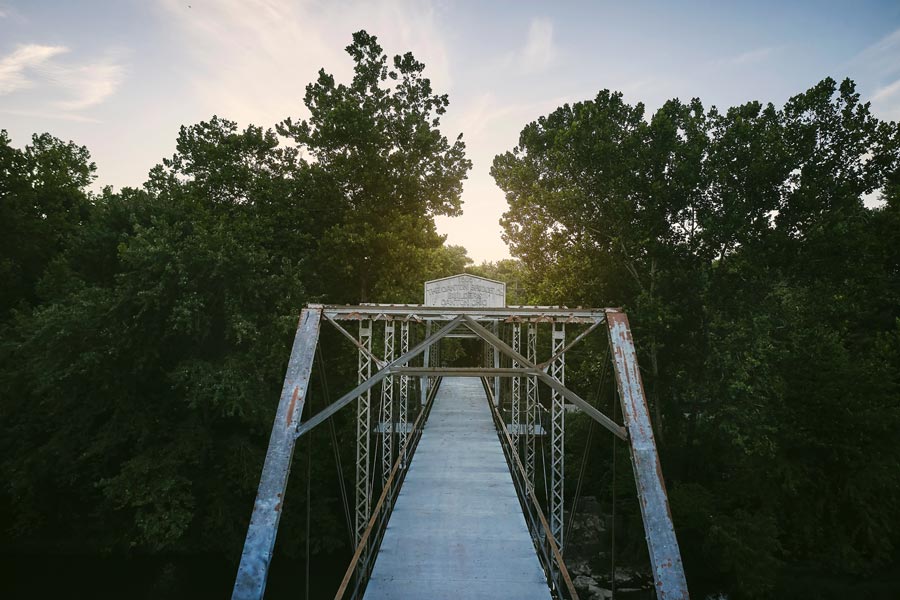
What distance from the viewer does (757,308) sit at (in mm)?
15219

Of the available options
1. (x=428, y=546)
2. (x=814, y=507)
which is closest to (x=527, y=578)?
(x=428, y=546)

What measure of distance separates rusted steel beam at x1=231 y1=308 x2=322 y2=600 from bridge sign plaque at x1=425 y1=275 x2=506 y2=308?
27.4 feet

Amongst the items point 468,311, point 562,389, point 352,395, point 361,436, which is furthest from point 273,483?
point 361,436

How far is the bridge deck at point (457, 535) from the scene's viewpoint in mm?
5273

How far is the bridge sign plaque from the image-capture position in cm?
1295

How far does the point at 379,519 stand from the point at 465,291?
5.95m

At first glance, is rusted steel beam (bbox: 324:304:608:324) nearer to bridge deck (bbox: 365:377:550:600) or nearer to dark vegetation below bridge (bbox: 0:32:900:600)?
bridge deck (bbox: 365:377:550:600)

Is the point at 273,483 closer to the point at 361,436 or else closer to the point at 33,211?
the point at 361,436

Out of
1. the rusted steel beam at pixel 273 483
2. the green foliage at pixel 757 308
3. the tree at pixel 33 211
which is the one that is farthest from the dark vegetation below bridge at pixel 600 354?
the rusted steel beam at pixel 273 483

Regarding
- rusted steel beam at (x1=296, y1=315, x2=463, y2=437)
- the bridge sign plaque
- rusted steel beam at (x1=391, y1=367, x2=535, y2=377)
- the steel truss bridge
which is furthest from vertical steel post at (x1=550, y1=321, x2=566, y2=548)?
rusted steel beam at (x1=296, y1=315, x2=463, y2=437)

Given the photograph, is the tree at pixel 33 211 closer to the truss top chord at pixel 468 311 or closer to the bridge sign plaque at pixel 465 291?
the bridge sign plaque at pixel 465 291

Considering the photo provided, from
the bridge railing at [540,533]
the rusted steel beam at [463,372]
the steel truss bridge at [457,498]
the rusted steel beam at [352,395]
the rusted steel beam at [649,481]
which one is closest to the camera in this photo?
the rusted steel beam at [649,481]

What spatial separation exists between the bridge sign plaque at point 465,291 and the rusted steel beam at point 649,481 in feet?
26.5

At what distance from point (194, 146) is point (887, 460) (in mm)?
26451
